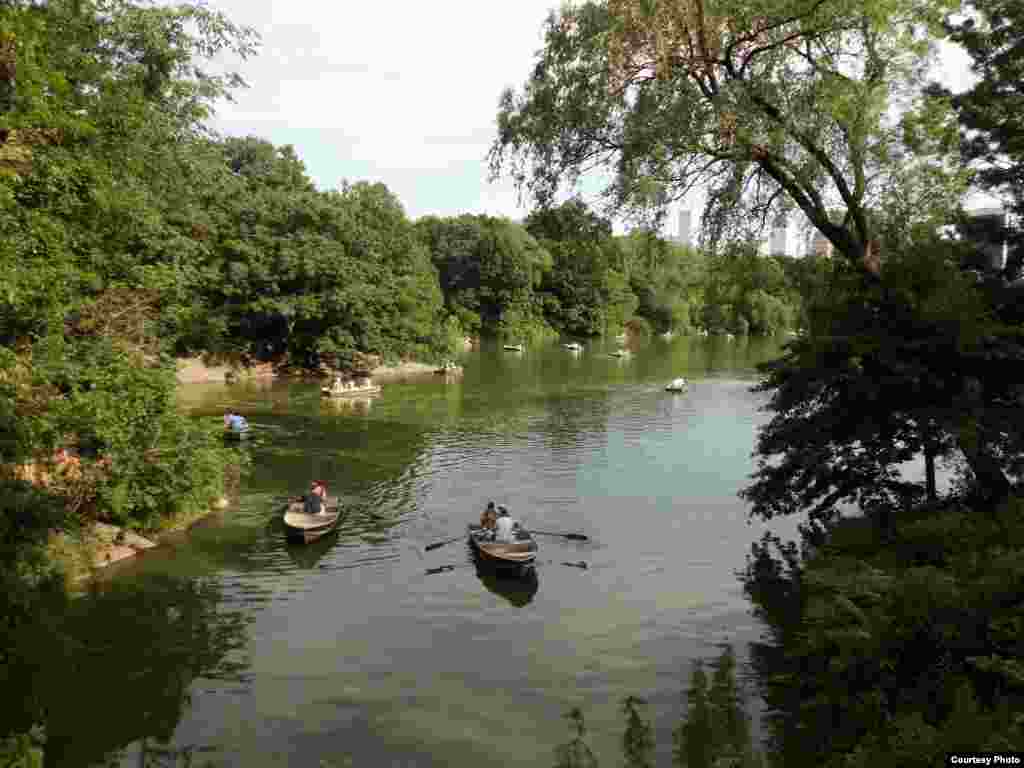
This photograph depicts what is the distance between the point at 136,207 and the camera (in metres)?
18.0

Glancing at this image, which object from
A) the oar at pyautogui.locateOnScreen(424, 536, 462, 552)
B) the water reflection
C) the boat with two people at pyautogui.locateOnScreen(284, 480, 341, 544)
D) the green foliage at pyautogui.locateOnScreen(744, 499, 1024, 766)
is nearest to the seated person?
the boat with two people at pyautogui.locateOnScreen(284, 480, 341, 544)

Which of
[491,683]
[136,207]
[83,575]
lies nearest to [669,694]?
[491,683]

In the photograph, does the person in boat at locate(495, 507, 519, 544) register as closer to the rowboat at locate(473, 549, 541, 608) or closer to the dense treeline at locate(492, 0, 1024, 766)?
the rowboat at locate(473, 549, 541, 608)

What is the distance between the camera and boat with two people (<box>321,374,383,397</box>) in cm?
4472

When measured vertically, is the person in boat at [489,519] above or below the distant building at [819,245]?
below

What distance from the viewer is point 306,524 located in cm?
2016

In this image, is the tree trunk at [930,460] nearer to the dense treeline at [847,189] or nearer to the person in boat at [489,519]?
the dense treeline at [847,189]

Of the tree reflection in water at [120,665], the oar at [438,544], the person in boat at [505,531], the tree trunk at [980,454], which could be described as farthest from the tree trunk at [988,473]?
the oar at [438,544]

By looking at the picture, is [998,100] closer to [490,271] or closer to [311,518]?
[311,518]

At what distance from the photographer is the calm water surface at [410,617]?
11.5 meters

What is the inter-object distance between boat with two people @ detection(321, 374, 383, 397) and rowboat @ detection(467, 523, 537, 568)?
2723cm

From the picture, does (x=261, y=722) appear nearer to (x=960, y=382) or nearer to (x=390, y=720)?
(x=390, y=720)

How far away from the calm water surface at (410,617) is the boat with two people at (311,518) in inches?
16.4

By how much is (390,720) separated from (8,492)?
22.2 ft
